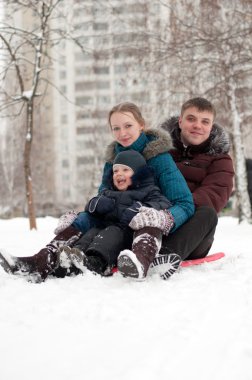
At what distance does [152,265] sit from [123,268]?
0.40 m

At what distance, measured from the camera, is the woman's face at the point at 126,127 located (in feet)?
10.6

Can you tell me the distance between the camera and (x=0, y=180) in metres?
29.9

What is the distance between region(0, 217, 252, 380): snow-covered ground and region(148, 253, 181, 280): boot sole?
0.10 meters

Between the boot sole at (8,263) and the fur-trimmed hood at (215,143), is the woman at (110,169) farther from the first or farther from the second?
the fur-trimmed hood at (215,143)

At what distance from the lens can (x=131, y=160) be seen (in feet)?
9.98

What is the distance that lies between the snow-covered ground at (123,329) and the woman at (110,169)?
5.0 inches

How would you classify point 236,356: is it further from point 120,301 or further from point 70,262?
point 70,262

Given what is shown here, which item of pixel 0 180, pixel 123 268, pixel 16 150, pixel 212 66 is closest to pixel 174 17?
pixel 212 66

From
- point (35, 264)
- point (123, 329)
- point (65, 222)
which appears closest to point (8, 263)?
point (35, 264)

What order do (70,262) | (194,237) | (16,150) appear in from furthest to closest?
(16,150), (194,237), (70,262)

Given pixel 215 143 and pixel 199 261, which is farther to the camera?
pixel 215 143

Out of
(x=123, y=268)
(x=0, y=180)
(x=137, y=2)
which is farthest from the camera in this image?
(x=0, y=180)

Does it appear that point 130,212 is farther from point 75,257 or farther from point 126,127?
point 126,127

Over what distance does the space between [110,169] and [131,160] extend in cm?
32
